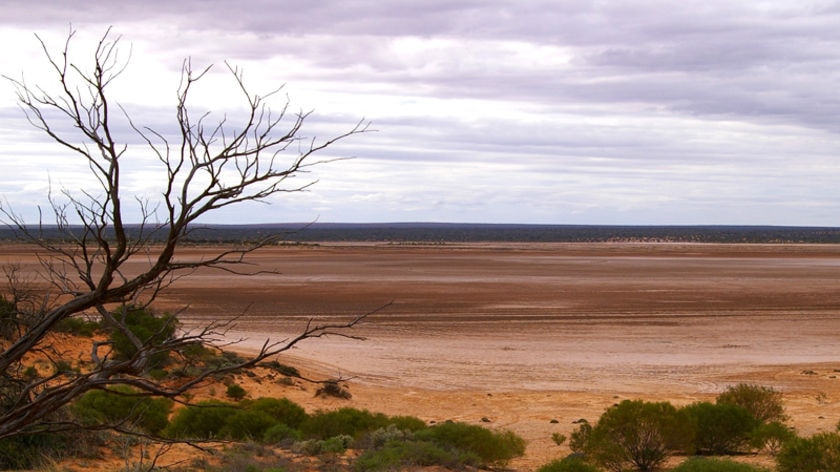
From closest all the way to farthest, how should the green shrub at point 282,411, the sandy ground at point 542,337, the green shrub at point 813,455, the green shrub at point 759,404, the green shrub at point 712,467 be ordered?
1. the green shrub at point 712,467
2. the green shrub at point 813,455
3. the green shrub at point 282,411
4. the green shrub at point 759,404
5. the sandy ground at point 542,337

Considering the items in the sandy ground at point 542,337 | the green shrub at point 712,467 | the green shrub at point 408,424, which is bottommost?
the sandy ground at point 542,337

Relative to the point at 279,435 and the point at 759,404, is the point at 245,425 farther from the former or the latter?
the point at 759,404

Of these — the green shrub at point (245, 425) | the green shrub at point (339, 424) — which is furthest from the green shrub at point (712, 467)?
the green shrub at point (245, 425)

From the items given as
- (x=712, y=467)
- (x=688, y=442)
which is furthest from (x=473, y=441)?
(x=712, y=467)

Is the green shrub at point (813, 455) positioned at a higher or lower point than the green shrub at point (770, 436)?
higher

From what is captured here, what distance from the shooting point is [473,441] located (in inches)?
483

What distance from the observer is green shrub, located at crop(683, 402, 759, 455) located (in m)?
13.2

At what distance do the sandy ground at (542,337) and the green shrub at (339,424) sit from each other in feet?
6.68

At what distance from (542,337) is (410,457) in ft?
61.4

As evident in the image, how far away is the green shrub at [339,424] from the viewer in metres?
14.0

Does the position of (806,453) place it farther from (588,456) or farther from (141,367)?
(141,367)

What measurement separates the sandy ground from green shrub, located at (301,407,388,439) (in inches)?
80.2

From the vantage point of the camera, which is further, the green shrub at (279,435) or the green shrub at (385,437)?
the green shrub at (279,435)

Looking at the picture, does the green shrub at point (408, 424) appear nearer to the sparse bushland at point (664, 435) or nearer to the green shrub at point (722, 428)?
the sparse bushland at point (664, 435)
